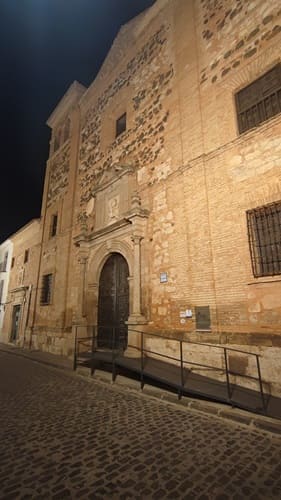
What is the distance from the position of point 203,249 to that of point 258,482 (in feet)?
14.3

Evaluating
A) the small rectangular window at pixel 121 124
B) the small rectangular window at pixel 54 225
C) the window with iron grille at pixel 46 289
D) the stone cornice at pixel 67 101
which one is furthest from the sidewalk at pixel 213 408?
the stone cornice at pixel 67 101

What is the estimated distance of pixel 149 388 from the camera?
17.1 ft

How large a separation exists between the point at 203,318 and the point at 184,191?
3.40 meters

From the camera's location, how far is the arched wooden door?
8.12 m

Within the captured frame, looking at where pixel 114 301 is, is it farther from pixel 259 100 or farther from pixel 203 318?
pixel 259 100

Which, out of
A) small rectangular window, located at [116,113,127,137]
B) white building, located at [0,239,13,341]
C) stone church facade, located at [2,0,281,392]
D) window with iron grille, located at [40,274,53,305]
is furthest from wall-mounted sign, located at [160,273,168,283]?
white building, located at [0,239,13,341]

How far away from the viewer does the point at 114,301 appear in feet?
28.3

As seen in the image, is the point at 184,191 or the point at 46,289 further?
the point at 46,289

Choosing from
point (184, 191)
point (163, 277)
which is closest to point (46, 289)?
point (163, 277)

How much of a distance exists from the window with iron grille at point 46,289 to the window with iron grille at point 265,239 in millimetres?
9837

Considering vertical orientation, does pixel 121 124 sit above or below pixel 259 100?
above

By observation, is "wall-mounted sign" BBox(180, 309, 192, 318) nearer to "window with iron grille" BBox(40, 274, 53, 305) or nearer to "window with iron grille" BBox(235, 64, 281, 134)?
"window with iron grille" BBox(235, 64, 281, 134)

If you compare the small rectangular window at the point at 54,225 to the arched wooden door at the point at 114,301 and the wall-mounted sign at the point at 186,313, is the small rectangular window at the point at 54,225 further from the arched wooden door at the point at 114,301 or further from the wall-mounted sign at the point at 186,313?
the wall-mounted sign at the point at 186,313

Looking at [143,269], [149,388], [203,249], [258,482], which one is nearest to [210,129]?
[203,249]
